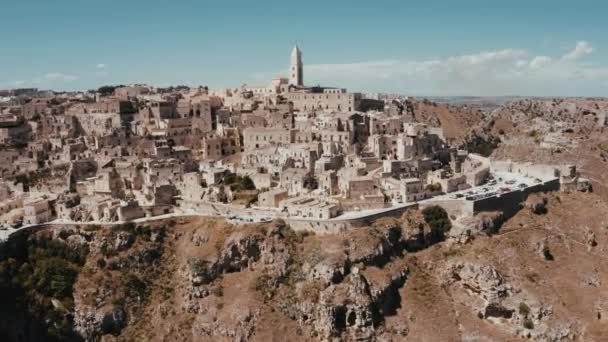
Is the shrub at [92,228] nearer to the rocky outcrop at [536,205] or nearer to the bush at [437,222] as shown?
the bush at [437,222]

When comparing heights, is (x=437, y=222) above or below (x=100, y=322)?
above

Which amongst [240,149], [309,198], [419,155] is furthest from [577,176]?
[240,149]

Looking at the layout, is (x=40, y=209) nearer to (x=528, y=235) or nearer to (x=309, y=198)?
(x=309, y=198)

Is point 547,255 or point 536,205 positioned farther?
point 536,205

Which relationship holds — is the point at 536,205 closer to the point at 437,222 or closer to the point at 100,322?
the point at 437,222

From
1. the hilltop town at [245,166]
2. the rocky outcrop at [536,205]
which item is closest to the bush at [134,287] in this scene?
the hilltop town at [245,166]

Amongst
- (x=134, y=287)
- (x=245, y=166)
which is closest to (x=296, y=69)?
(x=245, y=166)
